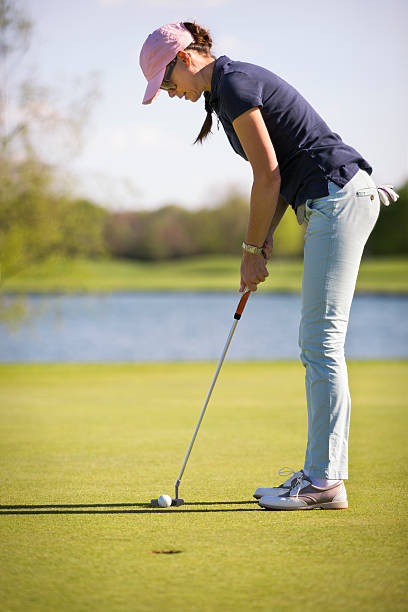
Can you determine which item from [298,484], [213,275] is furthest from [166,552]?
[213,275]

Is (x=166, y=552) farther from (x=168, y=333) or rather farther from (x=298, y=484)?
(x=168, y=333)

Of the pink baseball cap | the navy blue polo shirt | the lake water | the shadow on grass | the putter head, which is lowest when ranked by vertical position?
the lake water

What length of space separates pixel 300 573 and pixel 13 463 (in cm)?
198

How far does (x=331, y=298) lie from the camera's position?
2645mm

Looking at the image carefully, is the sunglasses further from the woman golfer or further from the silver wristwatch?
the silver wristwatch

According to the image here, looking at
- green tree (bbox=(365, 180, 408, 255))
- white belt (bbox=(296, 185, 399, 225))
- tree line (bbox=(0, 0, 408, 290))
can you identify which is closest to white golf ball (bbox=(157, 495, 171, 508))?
white belt (bbox=(296, 185, 399, 225))

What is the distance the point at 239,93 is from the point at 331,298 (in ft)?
2.44

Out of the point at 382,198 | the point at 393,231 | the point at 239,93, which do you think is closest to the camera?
the point at 239,93

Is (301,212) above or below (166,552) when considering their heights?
above

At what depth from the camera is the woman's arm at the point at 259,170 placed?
254 centimetres

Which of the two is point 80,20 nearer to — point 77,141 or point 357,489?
point 77,141

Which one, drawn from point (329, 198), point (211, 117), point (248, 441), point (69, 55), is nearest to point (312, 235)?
point (329, 198)

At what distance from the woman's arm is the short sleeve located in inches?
0.9

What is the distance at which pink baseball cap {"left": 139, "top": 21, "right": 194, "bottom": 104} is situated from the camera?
267 centimetres
